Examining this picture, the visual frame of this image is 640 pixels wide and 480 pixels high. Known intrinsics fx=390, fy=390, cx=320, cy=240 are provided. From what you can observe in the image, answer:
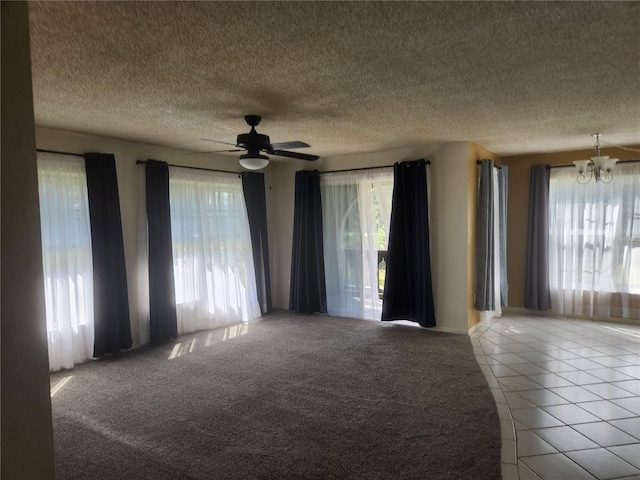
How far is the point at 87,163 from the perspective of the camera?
405cm

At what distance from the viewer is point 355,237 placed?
5.66m

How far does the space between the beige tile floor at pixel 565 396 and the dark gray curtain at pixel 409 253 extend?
0.78 m

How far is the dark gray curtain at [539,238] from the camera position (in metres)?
5.61

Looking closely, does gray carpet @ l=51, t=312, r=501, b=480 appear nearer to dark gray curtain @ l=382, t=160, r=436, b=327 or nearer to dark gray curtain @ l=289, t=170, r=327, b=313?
dark gray curtain @ l=382, t=160, r=436, b=327

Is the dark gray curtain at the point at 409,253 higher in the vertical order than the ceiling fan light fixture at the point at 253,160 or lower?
lower

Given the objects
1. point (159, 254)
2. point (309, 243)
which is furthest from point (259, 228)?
point (159, 254)

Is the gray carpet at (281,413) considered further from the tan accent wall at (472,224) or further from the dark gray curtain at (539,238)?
the dark gray curtain at (539,238)

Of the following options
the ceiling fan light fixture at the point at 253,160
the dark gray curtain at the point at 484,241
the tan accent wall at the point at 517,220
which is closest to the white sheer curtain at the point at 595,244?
the tan accent wall at the point at 517,220

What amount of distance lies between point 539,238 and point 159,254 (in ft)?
17.0

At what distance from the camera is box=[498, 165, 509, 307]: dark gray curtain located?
5.57m

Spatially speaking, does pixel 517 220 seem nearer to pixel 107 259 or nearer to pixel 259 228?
pixel 259 228

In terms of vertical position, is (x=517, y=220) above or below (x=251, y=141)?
below

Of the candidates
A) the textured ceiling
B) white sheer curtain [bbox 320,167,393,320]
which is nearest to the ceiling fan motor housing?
the textured ceiling

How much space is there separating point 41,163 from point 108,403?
2354 millimetres
